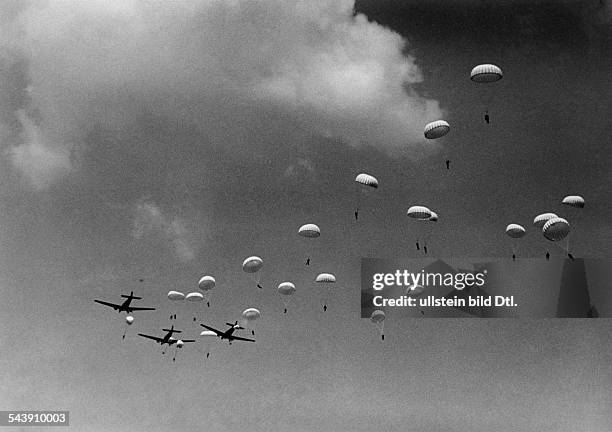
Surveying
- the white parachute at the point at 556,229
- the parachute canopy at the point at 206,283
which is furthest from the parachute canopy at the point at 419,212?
the parachute canopy at the point at 206,283

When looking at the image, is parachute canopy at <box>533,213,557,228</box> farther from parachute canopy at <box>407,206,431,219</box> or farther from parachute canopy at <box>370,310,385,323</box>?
parachute canopy at <box>370,310,385,323</box>

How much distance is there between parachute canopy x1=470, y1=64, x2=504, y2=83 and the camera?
7500 cm

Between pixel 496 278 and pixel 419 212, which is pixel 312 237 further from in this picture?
pixel 496 278

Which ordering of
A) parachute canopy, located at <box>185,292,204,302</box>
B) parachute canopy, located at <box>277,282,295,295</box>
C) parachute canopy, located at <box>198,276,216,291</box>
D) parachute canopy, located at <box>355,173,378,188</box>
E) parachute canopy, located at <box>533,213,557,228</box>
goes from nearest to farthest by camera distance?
parachute canopy, located at <box>533,213,557,228</box>, parachute canopy, located at <box>355,173,378,188</box>, parachute canopy, located at <box>277,282,295,295</box>, parachute canopy, located at <box>198,276,216,291</box>, parachute canopy, located at <box>185,292,204,302</box>

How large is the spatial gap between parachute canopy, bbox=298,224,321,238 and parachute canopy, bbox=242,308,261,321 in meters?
15.2

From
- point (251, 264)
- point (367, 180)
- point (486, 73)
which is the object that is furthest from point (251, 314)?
point (486, 73)

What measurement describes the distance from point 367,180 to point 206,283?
82.4 ft

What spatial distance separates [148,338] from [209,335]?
66.6ft

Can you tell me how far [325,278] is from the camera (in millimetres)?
91438

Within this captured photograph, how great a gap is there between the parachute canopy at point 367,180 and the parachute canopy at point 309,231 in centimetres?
790

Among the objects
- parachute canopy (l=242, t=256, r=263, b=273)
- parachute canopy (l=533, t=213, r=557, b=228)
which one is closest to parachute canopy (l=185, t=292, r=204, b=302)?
parachute canopy (l=242, t=256, r=263, b=273)

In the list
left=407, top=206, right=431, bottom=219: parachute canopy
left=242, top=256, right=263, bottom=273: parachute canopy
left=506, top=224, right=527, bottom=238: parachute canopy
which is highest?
left=407, top=206, right=431, bottom=219: parachute canopy

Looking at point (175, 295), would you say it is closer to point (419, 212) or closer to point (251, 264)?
point (251, 264)

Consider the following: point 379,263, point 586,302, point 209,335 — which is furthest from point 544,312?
point 209,335
